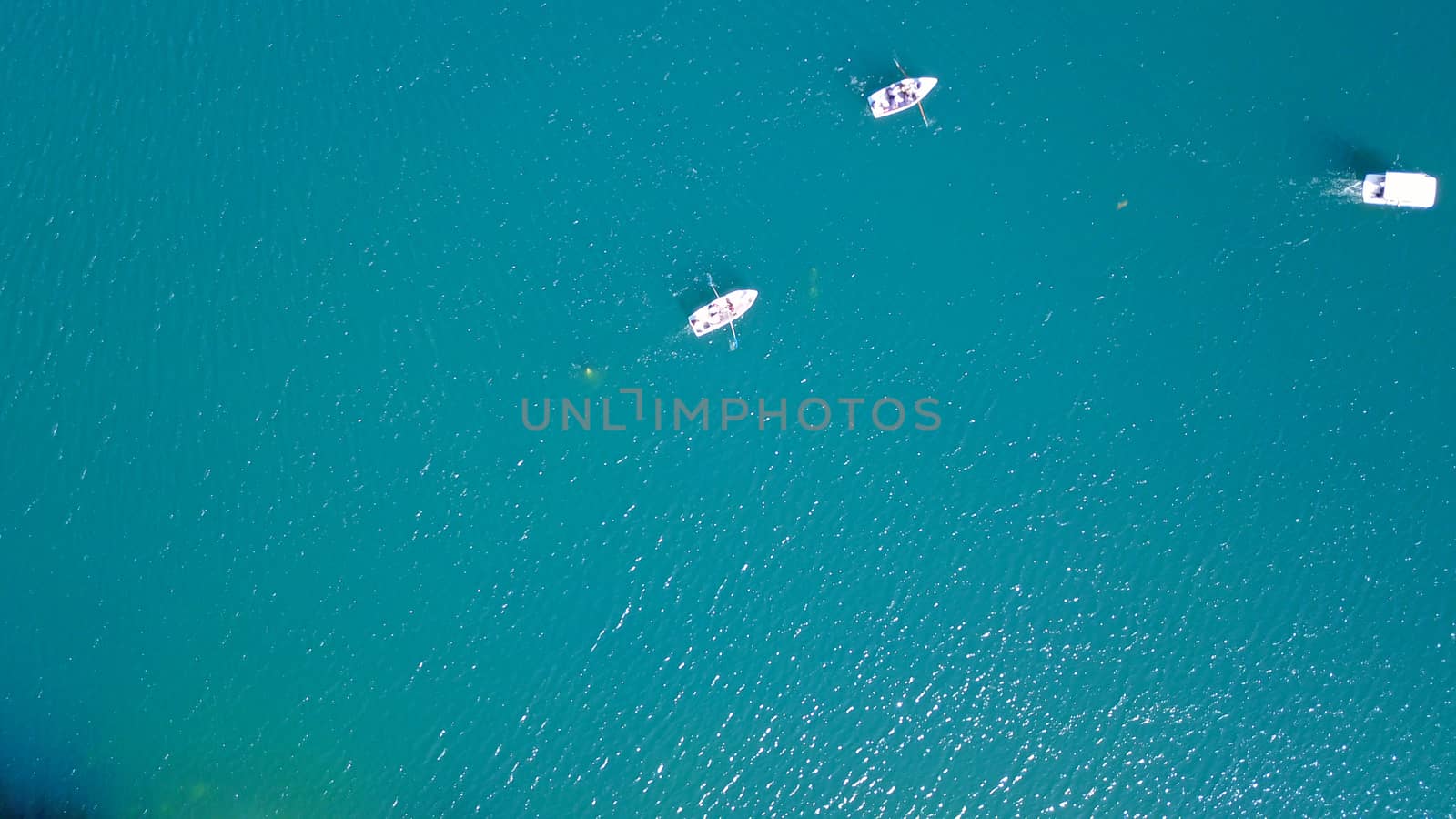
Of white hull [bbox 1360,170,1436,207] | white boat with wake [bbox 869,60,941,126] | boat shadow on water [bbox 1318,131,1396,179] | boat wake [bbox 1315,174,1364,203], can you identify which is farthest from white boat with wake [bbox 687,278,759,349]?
white hull [bbox 1360,170,1436,207]

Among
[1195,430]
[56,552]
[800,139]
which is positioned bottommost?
[1195,430]

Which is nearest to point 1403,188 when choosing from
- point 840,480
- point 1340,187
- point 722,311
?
point 1340,187

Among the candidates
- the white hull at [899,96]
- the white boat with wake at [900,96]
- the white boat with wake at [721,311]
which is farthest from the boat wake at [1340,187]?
the white boat with wake at [721,311]

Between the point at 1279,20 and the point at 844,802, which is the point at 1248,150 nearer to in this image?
the point at 1279,20

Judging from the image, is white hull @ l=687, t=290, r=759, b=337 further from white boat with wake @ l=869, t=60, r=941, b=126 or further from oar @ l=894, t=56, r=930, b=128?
oar @ l=894, t=56, r=930, b=128

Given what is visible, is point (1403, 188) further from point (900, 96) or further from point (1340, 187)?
point (900, 96)

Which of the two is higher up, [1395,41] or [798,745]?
[1395,41]

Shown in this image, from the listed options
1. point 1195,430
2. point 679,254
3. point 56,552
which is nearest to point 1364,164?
point 1195,430
